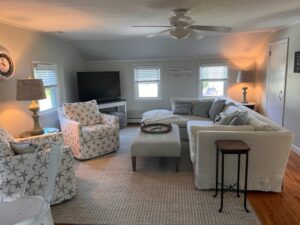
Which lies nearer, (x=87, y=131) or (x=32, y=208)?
(x=32, y=208)

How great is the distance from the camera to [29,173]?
220 cm

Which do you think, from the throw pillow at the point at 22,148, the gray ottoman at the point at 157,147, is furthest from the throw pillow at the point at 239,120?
the throw pillow at the point at 22,148

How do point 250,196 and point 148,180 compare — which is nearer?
point 250,196

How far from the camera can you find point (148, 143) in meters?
3.52

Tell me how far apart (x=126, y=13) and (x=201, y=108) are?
288 cm

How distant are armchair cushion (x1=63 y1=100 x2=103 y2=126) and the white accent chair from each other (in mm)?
2817

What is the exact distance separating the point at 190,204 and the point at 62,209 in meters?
1.47

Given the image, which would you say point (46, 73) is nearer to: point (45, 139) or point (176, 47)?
point (45, 139)

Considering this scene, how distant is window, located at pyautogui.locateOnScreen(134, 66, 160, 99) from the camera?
6.81m

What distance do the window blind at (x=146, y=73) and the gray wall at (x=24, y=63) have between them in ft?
6.65

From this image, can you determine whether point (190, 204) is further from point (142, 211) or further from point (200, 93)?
point (200, 93)

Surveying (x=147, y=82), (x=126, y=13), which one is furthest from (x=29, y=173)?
(x=147, y=82)

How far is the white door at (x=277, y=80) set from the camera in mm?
4699

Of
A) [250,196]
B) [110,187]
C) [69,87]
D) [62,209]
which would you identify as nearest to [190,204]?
[250,196]
